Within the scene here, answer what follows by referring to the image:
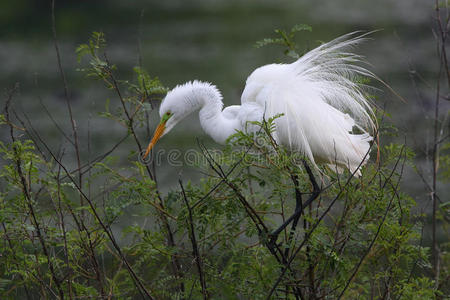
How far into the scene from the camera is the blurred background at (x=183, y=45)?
479 cm

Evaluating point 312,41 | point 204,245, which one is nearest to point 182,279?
point 204,245

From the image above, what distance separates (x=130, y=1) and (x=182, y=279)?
20.0 ft

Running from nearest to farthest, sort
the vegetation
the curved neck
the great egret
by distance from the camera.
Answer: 1. the vegetation
2. the great egret
3. the curved neck

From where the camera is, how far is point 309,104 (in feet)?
7.52

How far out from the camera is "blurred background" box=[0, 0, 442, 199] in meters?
4.79

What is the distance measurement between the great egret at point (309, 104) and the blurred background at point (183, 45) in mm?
1756

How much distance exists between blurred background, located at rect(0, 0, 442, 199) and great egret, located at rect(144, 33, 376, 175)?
5.76 feet

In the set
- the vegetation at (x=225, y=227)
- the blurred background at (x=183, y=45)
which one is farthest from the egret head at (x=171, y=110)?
the blurred background at (x=183, y=45)

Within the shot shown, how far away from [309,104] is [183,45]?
14.0 ft

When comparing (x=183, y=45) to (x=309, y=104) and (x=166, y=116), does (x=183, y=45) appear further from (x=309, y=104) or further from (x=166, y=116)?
(x=309, y=104)

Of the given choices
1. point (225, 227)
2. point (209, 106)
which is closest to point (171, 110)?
point (209, 106)

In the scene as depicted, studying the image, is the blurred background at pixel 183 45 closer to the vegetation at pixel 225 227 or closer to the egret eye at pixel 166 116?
the egret eye at pixel 166 116

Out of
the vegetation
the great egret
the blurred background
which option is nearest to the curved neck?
the great egret

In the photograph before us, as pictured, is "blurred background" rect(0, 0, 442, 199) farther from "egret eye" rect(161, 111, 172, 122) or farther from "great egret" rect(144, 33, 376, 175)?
"great egret" rect(144, 33, 376, 175)
